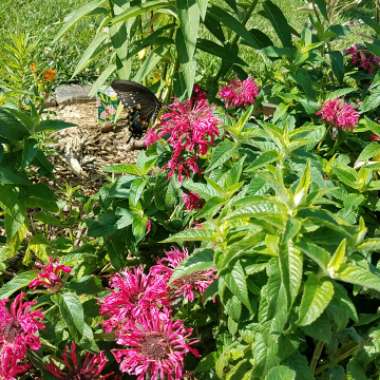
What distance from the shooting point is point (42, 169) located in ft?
6.02

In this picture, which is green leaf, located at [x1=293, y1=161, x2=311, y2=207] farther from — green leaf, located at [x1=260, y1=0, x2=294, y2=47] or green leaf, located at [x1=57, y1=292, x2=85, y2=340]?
green leaf, located at [x1=260, y1=0, x2=294, y2=47]

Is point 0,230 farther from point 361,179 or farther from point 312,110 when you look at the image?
point 361,179

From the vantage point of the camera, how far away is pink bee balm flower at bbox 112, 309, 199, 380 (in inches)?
52.0

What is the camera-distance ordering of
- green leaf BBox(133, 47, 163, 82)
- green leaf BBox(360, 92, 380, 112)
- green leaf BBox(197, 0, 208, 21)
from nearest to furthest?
green leaf BBox(197, 0, 208, 21)
green leaf BBox(360, 92, 380, 112)
green leaf BBox(133, 47, 163, 82)

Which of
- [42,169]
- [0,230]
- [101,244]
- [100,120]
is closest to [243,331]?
[101,244]

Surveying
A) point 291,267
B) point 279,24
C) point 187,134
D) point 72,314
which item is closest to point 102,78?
point 279,24

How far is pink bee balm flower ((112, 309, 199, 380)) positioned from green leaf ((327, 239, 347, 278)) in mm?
395

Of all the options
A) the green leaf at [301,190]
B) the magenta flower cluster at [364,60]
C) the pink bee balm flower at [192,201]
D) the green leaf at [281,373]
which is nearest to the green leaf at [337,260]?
the green leaf at [301,190]

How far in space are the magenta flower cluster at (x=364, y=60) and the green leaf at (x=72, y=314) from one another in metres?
1.50

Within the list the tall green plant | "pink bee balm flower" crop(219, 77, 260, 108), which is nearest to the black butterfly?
the tall green plant

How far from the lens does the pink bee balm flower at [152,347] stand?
4.33ft

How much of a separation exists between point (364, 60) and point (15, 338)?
5.57 feet

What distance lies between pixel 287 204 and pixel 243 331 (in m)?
0.44

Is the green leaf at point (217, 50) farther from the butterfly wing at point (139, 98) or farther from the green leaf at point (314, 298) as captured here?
the green leaf at point (314, 298)
